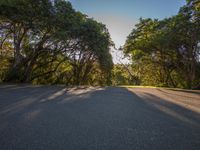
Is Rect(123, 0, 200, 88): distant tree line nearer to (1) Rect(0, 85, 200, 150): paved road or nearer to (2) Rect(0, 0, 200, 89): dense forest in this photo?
(2) Rect(0, 0, 200, 89): dense forest

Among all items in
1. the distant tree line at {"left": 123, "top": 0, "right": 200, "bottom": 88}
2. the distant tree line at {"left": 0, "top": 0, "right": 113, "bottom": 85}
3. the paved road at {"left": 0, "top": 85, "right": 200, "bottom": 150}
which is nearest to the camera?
the paved road at {"left": 0, "top": 85, "right": 200, "bottom": 150}

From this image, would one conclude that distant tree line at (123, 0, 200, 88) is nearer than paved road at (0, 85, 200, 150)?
No

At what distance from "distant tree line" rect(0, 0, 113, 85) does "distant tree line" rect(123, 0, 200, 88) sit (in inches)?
159

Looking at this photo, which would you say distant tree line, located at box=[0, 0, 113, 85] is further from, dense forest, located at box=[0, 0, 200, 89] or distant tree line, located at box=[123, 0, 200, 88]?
distant tree line, located at box=[123, 0, 200, 88]

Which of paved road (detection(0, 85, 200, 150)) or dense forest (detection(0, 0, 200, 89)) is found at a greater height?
dense forest (detection(0, 0, 200, 89))

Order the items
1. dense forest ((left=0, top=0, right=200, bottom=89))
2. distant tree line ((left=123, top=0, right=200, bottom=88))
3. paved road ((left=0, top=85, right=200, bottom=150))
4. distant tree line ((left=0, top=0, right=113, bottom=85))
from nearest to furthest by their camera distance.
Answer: paved road ((left=0, top=85, right=200, bottom=150))
distant tree line ((left=0, top=0, right=113, bottom=85))
dense forest ((left=0, top=0, right=200, bottom=89))
distant tree line ((left=123, top=0, right=200, bottom=88))

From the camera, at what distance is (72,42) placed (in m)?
15.7

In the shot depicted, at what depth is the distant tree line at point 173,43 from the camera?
45.1 ft

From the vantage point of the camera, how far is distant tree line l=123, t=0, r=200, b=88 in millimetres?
13758

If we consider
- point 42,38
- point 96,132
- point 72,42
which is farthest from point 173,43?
point 96,132

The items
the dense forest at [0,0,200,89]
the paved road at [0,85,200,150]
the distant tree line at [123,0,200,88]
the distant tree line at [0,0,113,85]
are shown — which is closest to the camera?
the paved road at [0,85,200,150]

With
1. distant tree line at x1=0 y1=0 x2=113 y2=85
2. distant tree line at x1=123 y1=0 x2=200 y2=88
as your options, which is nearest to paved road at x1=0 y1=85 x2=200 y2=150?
distant tree line at x1=0 y1=0 x2=113 y2=85

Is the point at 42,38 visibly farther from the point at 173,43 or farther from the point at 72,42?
the point at 173,43

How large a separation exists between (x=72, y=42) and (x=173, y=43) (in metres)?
9.26
